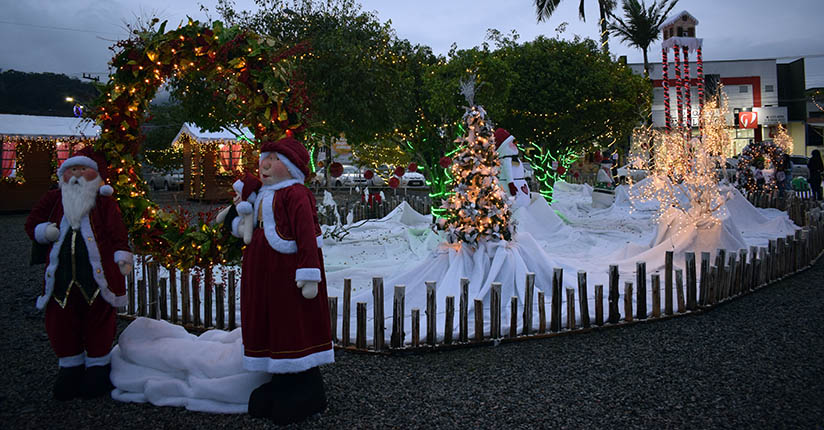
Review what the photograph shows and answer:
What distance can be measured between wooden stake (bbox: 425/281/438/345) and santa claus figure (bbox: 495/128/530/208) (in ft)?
13.2

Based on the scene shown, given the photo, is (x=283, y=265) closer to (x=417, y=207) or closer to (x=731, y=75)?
(x=417, y=207)

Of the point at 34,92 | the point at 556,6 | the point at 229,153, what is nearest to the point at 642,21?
the point at 556,6

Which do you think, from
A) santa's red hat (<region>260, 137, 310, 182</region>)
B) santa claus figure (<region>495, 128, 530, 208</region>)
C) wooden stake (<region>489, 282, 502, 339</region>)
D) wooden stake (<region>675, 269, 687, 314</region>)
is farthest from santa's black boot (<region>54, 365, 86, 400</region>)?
santa claus figure (<region>495, 128, 530, 208</region>)

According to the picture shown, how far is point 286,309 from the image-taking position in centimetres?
361

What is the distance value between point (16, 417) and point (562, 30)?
83.1ft

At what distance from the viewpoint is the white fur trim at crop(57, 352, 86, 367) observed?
3.98 metres

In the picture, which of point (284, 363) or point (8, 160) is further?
point (8, 160)

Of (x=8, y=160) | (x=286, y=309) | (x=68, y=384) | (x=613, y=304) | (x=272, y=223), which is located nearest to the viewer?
(x=286, y=309)

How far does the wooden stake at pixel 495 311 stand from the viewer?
5.13 metres

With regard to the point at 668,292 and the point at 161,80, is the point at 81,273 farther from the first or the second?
the point at 668,292

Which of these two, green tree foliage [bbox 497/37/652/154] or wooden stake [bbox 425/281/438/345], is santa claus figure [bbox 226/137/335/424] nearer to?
wooden stake [bbox 425/281/438/345]

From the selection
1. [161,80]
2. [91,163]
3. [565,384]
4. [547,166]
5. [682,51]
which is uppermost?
[682,51]

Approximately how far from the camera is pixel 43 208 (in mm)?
4207

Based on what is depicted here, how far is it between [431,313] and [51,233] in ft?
10.1
